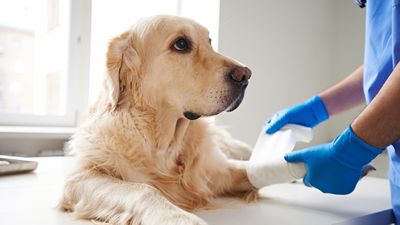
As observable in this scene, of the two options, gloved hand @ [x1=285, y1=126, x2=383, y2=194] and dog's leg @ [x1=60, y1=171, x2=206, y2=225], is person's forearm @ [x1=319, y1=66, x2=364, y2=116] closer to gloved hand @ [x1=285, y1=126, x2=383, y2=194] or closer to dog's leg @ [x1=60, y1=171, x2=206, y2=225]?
gloved hand @ [x1=285, y1=126, x2=383, y2=194]

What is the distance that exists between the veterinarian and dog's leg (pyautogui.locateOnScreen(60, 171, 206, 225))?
335 mm

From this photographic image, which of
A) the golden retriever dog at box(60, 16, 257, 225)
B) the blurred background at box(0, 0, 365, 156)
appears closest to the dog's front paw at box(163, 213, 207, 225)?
the golden retriever dog at box(60, 16, 257, 225)

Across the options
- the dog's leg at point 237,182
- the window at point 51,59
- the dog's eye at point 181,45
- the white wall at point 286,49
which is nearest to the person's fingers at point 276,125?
the dog's leg at point 237,182

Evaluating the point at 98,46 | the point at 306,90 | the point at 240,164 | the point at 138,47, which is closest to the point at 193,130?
the point at 240,164

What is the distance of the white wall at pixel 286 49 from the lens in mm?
2684

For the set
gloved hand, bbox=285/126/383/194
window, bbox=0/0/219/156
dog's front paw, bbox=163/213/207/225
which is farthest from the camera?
window, bbox=0/0/219/156

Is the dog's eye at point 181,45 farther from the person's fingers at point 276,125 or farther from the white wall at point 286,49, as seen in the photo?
the white wall at point 286,49

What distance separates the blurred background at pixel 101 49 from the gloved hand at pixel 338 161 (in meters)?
1.29

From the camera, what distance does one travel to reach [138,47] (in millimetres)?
1052

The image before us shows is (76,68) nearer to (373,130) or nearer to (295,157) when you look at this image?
(295,157)

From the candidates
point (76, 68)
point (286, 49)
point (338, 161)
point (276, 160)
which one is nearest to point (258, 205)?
point (276, 160)

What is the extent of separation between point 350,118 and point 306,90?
469 millimetres

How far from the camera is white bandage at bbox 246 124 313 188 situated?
0.87 meters

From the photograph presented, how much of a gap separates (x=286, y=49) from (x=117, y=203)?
8.49ft
